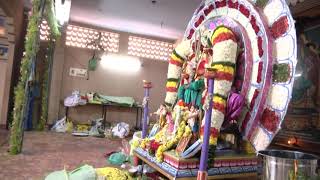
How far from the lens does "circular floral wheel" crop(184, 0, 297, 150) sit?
9.22 feet

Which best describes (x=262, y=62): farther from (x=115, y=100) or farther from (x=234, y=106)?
(x=115, y=100)

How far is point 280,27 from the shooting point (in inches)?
114

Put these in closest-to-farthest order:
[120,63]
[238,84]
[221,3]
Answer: [238,84]
[221,3]
[120,63]

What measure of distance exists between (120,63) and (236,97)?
690cm

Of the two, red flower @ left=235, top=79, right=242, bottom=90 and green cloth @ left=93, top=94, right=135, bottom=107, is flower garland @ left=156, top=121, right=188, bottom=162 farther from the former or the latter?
green cloth @ left=93, top=94, right=135, bottom=107

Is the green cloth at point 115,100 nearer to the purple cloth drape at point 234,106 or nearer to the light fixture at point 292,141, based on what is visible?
the light fixture at point 292,141

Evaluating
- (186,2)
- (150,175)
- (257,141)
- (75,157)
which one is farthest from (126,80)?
(257,141)

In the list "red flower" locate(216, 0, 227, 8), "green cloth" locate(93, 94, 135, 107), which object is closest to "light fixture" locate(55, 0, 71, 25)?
"green cloth" locate(93, 94, 135, 107)

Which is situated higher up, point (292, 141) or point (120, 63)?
point (120, 63)

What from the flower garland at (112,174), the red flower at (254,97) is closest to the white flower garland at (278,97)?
the red flower at (254,97)

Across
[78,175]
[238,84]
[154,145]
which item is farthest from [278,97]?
[78,175]

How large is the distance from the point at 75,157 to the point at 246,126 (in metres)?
3.20

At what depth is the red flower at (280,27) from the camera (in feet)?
9.33

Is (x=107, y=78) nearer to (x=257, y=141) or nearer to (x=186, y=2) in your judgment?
(x=186, y=2)
